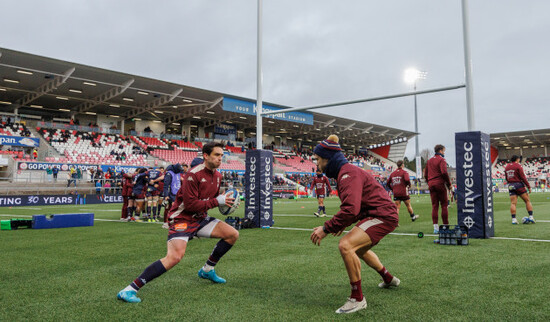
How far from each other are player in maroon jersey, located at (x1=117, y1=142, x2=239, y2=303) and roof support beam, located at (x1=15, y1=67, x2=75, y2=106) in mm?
29951

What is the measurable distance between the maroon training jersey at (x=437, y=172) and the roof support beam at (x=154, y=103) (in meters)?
30.8

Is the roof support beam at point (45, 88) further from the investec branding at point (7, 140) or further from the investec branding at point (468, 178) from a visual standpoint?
the investec branding at point (468, 178)

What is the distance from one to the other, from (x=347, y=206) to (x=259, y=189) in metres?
7.77

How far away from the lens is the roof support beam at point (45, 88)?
3064 cm

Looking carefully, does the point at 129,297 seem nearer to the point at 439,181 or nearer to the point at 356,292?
the point at 356,292

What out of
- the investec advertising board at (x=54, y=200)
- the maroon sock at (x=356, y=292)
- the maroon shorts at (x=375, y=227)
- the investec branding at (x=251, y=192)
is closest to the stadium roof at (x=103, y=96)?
the investec advertising board at (x=54, y=200)

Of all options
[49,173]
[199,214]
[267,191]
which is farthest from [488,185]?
[49,173]

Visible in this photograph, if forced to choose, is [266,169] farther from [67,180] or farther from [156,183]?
[67,180]

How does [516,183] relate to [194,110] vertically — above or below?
below

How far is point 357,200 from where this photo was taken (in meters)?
3.59

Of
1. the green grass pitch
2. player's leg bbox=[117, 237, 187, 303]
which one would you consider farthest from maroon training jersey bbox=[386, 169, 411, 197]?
player's leg bbox=[117, 237, 187, 303]

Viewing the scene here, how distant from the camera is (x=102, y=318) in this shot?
346 cm

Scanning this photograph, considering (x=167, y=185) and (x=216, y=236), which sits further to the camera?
(x=167, y=185)

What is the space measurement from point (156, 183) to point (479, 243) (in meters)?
9.86
